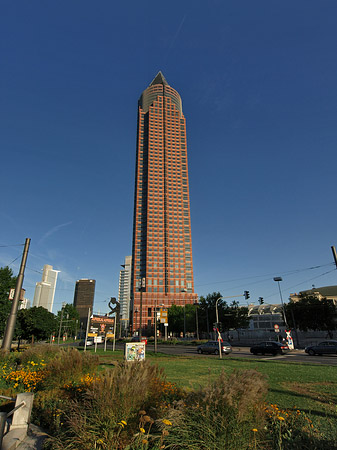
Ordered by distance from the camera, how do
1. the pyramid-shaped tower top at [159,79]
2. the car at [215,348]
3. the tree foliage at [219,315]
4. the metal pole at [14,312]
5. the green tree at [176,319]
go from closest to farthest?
the metal pole at [14,312]
the car at [215,348]
the tree foliage at [219,315]
the green tree at [176,319]
the pyramid-shaped tower top at [159,79]

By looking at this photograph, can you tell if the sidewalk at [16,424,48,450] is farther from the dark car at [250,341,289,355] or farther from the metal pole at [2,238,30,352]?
the dark car at [250,341,289,355]

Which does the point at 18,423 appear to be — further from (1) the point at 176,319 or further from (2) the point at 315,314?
(1) the point at 176,319

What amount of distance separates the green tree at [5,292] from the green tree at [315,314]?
182ft

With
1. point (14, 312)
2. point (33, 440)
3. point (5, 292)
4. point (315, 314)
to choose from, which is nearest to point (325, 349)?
point (315, 314)

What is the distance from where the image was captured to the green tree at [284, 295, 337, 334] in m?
57.6

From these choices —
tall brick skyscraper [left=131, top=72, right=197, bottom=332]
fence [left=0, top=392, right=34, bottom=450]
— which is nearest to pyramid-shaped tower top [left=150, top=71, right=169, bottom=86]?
tall brick skyscraper [left=131, top=72, right=197, bottom=332]

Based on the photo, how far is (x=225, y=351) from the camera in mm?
31906

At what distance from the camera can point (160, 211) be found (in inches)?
5728

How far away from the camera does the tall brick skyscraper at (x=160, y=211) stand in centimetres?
13012

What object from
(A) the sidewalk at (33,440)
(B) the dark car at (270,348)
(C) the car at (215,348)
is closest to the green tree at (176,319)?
(C) the car at (215,348)

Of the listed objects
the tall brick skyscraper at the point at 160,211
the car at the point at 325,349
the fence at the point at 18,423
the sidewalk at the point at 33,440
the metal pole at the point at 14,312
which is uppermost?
the tall brick skyscraper at the point at 160,211

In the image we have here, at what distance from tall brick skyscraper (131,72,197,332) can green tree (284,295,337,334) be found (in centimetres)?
6266

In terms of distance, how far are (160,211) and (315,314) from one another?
99.7m

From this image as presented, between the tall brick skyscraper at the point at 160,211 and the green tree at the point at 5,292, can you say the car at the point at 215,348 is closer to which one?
the green tree at the point at 5,292
